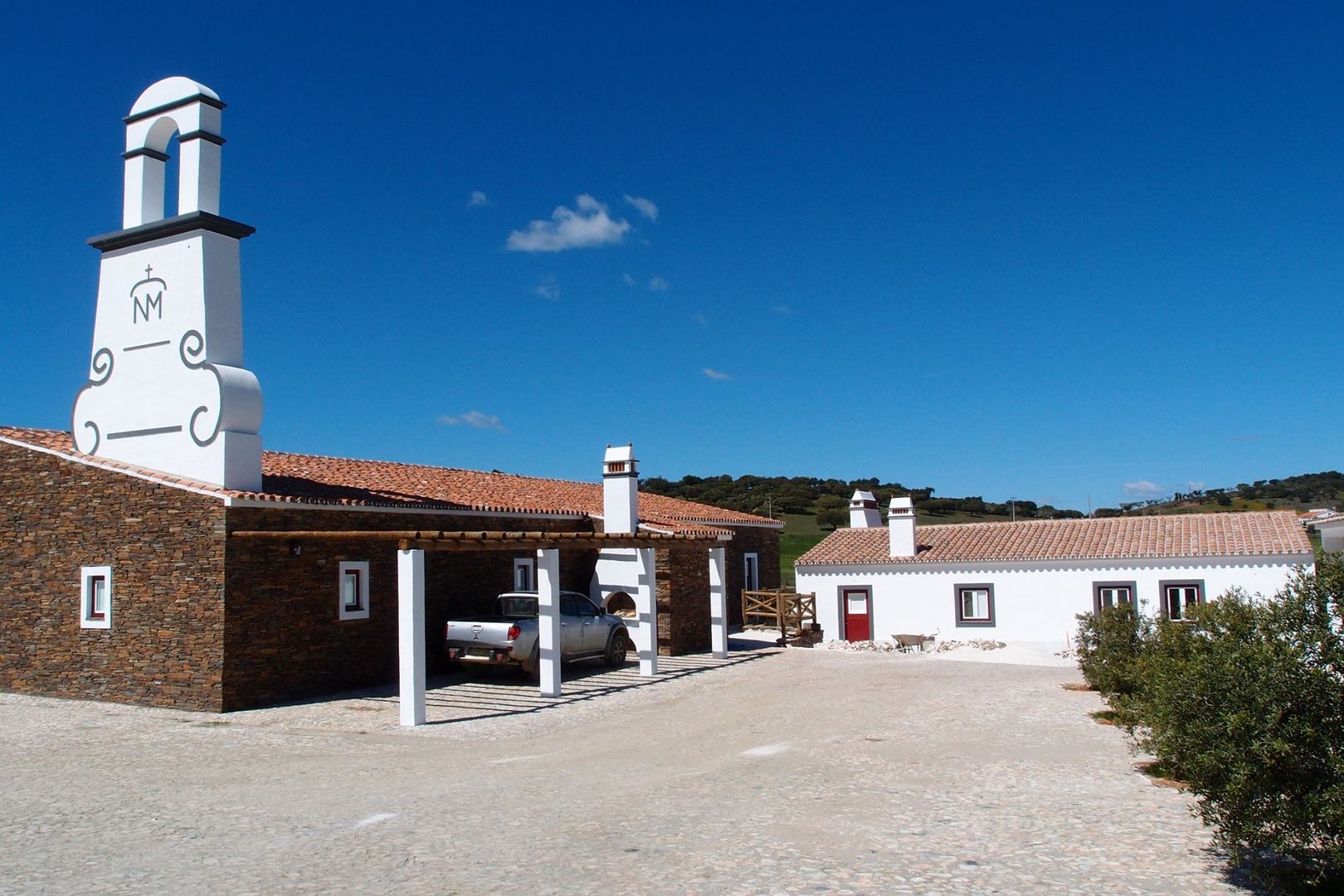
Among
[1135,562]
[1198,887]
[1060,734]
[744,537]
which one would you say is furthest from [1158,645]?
[744,537]

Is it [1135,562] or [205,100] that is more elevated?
[205,100]

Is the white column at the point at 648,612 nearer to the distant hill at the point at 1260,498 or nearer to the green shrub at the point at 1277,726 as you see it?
the green shrub at the point at 1277,726

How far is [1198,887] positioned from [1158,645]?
13.7 ft

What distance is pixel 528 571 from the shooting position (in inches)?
816

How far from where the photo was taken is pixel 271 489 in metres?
15.9

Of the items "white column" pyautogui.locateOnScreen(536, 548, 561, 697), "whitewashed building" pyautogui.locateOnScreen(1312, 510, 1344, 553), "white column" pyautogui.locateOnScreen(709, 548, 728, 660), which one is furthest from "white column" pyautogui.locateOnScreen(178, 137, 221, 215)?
"whitewashed building" pyautogui.locateOnScreen(1312, 510, 1344, 553)

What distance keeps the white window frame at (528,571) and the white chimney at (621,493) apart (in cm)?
179

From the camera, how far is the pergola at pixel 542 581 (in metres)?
13.2

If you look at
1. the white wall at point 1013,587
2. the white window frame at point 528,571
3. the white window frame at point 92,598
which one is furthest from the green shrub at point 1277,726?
the white wall at point 1013,587

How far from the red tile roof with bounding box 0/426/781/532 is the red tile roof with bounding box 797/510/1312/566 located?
4.54 m

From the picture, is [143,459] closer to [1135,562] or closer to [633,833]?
[633,833]

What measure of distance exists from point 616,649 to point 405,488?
5.37 meters

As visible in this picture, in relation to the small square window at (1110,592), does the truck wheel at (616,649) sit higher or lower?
lower

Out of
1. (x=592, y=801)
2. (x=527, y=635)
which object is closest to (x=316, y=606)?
(x=527, y=635)
